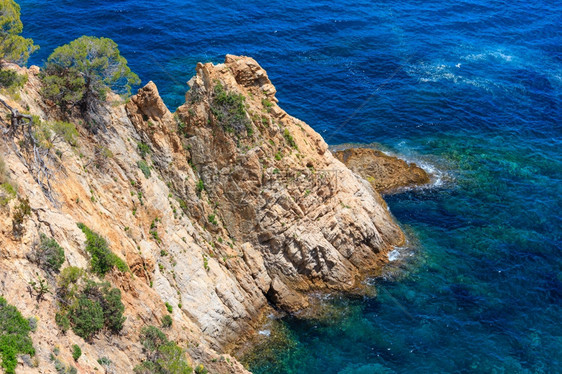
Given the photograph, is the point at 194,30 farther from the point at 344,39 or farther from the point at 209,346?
the point at 209,346

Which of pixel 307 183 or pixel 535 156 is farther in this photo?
pixel 535 156

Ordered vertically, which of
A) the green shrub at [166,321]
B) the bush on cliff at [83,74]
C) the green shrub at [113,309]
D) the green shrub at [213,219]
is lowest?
the green shrub at [166,321]

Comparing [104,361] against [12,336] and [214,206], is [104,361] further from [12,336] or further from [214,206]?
[214,206]

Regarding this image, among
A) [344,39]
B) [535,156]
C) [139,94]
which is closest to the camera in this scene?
[139,94]

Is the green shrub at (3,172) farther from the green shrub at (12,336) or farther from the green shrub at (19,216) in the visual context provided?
the green shrub at (12,336)

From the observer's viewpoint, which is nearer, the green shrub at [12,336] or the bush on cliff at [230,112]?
the green shrub at [12,336]

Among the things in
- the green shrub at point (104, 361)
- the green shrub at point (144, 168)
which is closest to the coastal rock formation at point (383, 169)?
the green shrub at point (144, 168)

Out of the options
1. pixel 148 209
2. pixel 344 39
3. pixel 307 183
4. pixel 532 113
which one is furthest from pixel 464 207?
pixel 344 39
